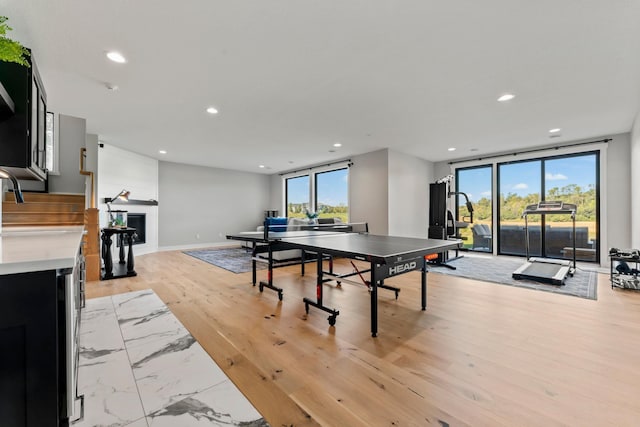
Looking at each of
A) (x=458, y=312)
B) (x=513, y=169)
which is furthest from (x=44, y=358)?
(x=513, y=169)

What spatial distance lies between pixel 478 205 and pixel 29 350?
7.95 meters

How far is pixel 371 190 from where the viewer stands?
21.8 feet

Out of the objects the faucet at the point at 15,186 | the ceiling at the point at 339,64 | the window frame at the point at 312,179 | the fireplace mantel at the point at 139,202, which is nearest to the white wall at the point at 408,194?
the window frame at the point at 312,179

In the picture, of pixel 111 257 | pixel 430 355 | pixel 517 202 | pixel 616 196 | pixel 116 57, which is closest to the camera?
pixel 430 355

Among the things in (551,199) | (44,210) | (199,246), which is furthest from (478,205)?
(44,210)

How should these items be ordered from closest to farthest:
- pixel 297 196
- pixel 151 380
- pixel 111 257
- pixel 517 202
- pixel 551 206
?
pixel 151 380
pixel 111 257
pixel 551 206
pixel 517 202
pixel 297 196

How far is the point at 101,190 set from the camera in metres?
5.63

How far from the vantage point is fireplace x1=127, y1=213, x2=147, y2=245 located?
265 inches

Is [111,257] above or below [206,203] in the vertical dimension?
below

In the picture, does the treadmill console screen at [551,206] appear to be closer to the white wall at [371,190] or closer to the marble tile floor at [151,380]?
the white wall at [371,190]

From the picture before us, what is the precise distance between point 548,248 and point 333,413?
22.6 ft

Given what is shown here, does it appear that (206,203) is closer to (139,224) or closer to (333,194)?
(139,224)

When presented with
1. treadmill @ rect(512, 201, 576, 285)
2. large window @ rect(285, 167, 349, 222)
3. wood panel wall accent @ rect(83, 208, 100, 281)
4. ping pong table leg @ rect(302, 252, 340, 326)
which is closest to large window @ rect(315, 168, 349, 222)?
large window @ rect(285, 167, 349, 222)

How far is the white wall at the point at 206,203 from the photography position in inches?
313
